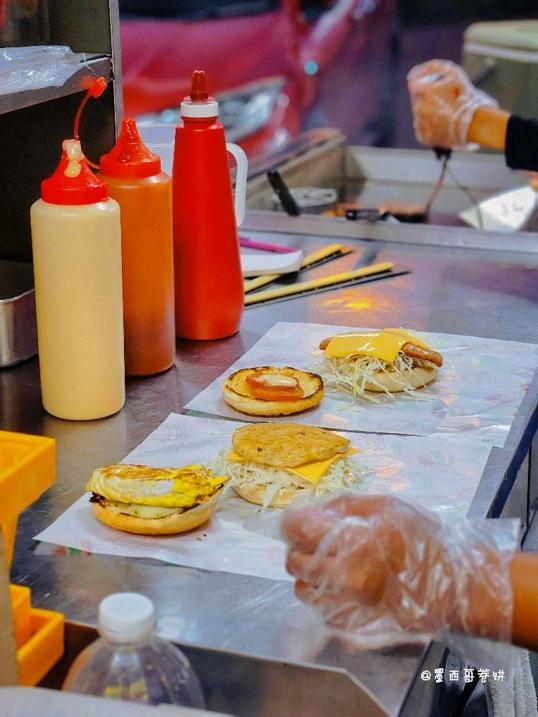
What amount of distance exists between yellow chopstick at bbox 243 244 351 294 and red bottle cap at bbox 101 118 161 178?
0.53 meters

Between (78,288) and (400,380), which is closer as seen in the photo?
(78,288)

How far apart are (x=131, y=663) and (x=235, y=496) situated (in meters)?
0.41

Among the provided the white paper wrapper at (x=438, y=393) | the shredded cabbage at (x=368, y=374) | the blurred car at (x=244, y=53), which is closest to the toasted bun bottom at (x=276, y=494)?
the white paper wrapper at (x=438, y=393)

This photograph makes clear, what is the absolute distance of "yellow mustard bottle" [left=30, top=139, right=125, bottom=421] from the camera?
1321 millimetres

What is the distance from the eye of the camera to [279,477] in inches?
46.8

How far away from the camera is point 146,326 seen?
1544 millimetres

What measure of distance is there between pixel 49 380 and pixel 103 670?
0.66 m

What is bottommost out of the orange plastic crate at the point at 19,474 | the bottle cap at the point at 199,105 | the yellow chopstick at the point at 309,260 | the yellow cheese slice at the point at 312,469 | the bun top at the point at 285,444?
the yellow chopstick at the point at 309,260

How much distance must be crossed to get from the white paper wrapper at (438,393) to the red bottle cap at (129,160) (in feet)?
1.14

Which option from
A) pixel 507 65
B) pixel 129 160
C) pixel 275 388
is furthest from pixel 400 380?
pixel 507 65

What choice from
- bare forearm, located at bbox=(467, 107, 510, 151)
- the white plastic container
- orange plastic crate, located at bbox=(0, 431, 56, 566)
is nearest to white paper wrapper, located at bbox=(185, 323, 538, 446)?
orange plastic crate, located at bbox=(0, 431, 56, 566)

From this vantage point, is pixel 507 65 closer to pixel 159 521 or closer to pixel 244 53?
pixel 244 53

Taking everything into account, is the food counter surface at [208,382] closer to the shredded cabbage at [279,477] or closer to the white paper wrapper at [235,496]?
the white paper wrapper at [235,496]

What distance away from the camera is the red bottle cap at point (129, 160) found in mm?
1475
